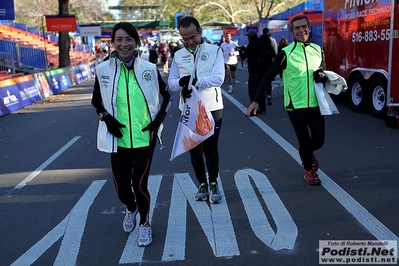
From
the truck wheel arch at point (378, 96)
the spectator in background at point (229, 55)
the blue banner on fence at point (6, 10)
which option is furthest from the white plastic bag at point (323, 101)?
the blue banner on fence at point (6, 10)

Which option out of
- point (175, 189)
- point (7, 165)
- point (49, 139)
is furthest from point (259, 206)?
point (49, 139)

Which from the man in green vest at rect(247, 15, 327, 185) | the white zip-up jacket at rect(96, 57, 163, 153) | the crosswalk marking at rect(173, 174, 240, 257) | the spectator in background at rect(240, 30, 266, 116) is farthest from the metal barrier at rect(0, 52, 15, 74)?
the white zip-up jacket at rect(96, 57, 163, 153)

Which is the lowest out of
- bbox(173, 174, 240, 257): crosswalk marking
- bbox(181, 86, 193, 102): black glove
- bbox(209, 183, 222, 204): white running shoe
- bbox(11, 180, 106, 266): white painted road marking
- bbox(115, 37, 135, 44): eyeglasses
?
bbox(11, 180, 106, 266): white painted road marking

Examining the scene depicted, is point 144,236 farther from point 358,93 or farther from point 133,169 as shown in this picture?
point 358,93

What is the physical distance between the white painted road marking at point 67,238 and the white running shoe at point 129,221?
0.43m

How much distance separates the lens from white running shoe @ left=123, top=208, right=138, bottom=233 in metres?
4.66

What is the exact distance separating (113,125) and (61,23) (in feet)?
72.7

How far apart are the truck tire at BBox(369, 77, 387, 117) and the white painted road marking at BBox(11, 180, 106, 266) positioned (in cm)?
713

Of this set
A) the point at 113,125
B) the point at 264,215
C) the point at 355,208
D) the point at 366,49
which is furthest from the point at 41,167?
the point at 366,49

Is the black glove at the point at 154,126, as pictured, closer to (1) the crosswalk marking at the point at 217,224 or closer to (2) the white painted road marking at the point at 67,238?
(1) the crosswalk marking at the point at 217,224

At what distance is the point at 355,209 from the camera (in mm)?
5059

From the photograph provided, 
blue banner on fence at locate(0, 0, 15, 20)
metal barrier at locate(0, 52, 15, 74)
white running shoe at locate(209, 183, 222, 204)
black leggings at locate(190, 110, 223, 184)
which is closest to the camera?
black leggings at locate(190, 110, 223, 184)

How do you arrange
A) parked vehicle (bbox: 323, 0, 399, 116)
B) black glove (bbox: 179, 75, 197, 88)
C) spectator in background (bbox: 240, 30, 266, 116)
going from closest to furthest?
black glove (bbox: 179, 75, 197, 88), parked vehicle (bbox: 323, 0, 399, 116), spectator in background (bbox: 240, 30, 266, 116)

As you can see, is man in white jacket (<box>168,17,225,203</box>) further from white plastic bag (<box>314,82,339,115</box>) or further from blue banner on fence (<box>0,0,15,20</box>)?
blue banner on fence (<box>0,0,15,20</box>)
